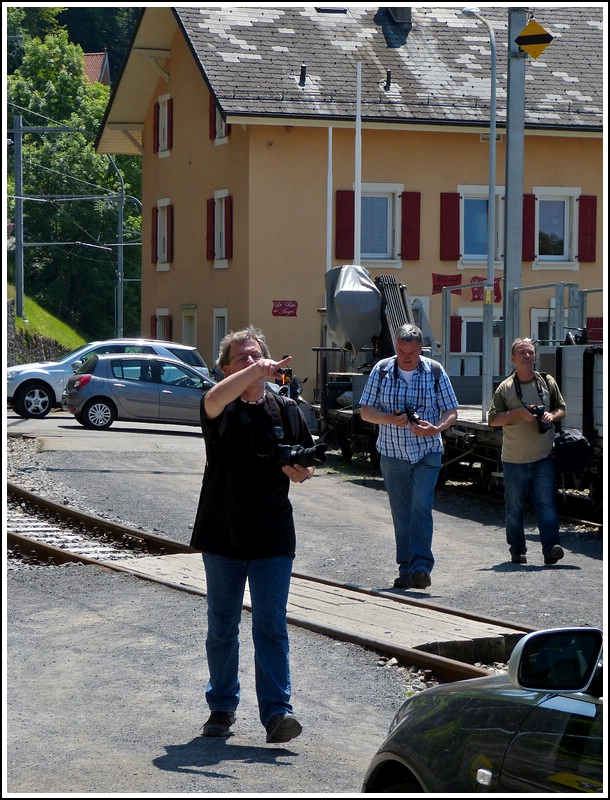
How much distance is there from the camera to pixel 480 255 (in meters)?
37.1

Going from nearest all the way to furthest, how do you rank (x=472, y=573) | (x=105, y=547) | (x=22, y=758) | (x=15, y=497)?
(x=22, y=758) → (x=472, y=573) → (x=105, y=547) → (x=15, y=497)

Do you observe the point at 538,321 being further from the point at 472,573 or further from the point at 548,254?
the point at 472,573

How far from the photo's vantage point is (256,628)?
20.5ft

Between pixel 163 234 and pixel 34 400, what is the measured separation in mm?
12273

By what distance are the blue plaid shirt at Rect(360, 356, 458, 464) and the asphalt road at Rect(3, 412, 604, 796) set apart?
1.08 m

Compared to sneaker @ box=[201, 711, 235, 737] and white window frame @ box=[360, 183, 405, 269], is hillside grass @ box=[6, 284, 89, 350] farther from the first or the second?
sneaker @ box=[201, 711, 235, 737]

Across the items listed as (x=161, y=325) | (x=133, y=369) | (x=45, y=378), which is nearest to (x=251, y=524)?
(x=133, y=369)

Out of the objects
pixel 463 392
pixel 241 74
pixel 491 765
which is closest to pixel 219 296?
pixel 241 74

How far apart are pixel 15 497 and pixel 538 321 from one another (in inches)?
801

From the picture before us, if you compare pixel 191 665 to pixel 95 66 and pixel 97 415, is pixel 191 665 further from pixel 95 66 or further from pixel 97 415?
pixel 95 66

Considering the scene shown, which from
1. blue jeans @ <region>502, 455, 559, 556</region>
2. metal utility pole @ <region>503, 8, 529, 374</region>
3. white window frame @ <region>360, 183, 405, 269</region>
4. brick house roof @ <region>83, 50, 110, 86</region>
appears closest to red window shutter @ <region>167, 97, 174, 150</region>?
white window frame @ <region>360, 183, 405, 269</region>

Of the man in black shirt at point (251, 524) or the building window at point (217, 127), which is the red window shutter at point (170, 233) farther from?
the man in black shirt at point (251, 524)

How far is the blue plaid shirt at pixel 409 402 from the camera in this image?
33.6 ft

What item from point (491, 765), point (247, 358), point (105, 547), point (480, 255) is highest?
point (480, 255)
